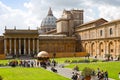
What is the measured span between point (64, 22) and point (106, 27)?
29.5m

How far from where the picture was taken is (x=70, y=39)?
106062 mm

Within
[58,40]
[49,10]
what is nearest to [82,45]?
[58,40]

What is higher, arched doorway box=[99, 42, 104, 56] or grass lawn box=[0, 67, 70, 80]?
arched doorway box=[99, 42, 104, 56]

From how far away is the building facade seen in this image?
8431 cm

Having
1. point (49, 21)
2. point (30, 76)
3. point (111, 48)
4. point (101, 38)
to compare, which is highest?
point (49, 21)

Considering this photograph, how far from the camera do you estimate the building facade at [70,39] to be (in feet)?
277

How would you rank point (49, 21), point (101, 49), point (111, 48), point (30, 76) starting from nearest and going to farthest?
point (30, 76) → point (111, 48) → point (101, 49) → point (49, 21)

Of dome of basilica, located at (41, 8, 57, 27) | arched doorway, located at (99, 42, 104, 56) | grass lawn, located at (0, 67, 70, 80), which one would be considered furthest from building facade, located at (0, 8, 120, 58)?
dome of basilica, located at (41, 8, 57, 27)

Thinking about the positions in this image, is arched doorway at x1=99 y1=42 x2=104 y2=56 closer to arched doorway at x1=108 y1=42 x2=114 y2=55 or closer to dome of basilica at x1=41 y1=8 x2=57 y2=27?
arched doorway at x1=108 y1=42 x2=114 y2=55

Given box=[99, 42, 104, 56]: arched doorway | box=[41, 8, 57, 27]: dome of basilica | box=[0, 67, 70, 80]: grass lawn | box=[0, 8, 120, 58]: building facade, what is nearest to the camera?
box=[0, 67, 70, 80]: grass lawn

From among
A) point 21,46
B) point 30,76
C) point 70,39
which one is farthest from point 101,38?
point 30,76

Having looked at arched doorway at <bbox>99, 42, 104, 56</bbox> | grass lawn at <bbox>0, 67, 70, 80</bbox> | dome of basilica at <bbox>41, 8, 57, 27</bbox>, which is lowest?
grass lawn at <bbox>0, 67, 70, 80</bbox>

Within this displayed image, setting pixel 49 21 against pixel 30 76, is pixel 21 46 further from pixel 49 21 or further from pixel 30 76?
pixel 49 21

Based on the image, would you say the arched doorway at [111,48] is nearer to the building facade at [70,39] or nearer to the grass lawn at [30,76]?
the building facade at [70,39]
